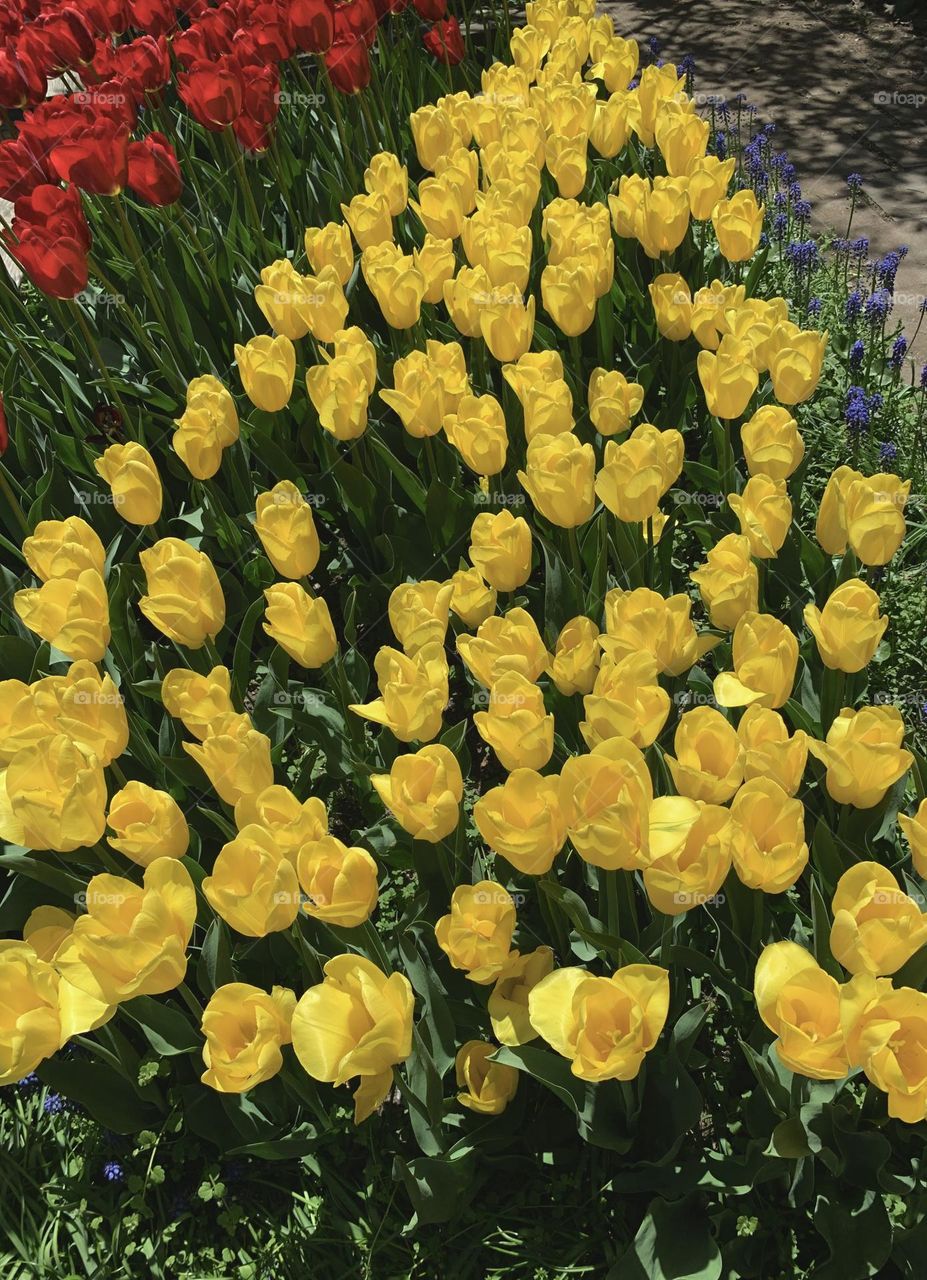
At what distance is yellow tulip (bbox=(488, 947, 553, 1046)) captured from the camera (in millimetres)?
1654

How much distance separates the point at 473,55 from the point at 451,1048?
4.81 m

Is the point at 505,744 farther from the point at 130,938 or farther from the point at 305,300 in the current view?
the point at 305,300

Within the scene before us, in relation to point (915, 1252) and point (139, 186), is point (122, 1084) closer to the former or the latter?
point (915, 1252)

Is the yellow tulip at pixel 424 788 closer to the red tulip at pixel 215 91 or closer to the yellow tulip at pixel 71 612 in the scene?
the yellow tulip at pixel 71 612

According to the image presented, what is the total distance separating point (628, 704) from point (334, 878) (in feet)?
1.67

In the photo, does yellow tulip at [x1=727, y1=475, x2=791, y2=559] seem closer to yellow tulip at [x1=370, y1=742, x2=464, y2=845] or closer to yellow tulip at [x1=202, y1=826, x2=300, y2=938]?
yellow tulip at [x1=370, y1=742, x2=464, y2=845]

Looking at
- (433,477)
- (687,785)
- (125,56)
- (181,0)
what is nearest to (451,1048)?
(687,785)

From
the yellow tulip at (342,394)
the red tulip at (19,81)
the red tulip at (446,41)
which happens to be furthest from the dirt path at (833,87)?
the red tulip at (19,81)

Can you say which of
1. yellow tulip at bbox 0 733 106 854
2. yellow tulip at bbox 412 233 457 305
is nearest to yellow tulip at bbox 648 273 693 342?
yellow tulip at bbox 412 233 457 305

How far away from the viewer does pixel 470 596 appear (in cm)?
208

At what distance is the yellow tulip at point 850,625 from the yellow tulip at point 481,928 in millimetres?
706

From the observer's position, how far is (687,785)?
62.5 inches

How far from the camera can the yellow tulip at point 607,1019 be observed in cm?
143

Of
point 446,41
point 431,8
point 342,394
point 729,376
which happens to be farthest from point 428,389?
point 446,41
